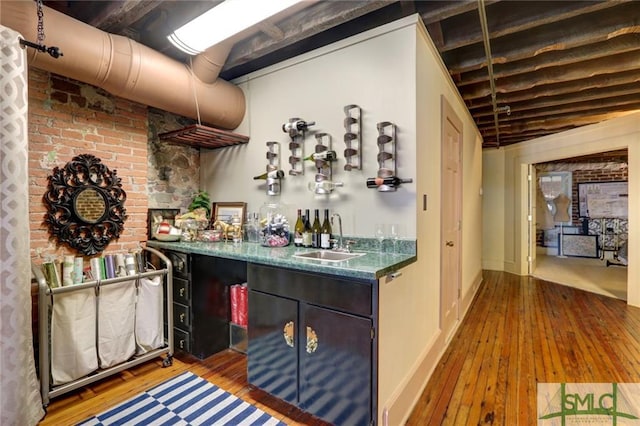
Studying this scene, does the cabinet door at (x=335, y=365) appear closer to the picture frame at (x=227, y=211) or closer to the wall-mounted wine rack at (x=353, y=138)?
the wall-mounted wine rack at (x=353, y=138)

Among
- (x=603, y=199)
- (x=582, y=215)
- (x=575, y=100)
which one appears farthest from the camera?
(x=582, y=215)

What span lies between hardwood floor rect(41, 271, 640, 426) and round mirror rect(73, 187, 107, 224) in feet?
4.07

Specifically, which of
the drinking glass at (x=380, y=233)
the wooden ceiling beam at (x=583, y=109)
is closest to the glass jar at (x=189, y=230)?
the drinking glass at (x=380, y=233)

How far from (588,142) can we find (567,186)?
385 centimetres

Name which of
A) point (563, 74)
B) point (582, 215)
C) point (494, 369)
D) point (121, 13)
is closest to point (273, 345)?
point (494, 369)

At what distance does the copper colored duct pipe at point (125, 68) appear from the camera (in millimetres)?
1805

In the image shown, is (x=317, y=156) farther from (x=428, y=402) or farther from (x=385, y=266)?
(x=428, y=402)

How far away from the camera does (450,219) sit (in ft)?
9.50

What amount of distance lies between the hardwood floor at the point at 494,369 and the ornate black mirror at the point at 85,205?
109cm

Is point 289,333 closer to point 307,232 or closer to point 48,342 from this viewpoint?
point 307,232

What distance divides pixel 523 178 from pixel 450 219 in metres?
3.62

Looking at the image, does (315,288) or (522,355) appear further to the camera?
(522,355)

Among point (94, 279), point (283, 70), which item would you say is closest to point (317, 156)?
point (283, 70)

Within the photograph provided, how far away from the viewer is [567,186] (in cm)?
754
